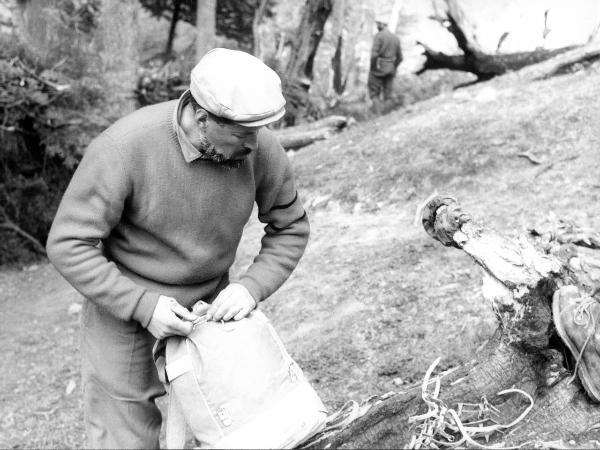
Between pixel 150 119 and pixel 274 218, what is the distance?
2.24ft

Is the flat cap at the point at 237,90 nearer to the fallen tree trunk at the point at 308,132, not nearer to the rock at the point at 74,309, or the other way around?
the rock at the point at 74,309

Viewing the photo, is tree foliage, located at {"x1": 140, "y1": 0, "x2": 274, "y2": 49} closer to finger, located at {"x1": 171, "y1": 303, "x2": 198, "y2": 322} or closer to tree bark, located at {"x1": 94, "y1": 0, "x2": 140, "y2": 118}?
tree bark, located at {"x1": 94, "y1": 0, "x2": 140, "y2": 118}

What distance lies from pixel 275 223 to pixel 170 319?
26.5 inches

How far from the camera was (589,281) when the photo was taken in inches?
117

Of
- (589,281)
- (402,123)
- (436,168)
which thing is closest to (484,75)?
(402,123)

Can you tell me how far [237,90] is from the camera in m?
2.43

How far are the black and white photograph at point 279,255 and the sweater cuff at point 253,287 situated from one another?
0.01m

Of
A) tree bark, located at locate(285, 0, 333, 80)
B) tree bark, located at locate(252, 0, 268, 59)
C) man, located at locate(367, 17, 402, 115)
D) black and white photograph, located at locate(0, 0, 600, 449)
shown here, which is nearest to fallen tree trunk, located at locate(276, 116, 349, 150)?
black and white photograph, located at locate(0, 0, 600, 449)

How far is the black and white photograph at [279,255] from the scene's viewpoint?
2.56m

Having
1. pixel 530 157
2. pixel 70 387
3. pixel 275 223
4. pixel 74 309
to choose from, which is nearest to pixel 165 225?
pixel 275 223

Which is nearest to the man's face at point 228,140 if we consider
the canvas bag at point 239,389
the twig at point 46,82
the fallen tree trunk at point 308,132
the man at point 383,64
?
the canvas bag at point 239,389

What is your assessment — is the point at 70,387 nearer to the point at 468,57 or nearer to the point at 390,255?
the point at 390,255

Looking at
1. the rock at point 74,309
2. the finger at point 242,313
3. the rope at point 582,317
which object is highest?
the rope at point 582,317

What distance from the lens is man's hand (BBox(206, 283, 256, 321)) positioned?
8.65 ft
